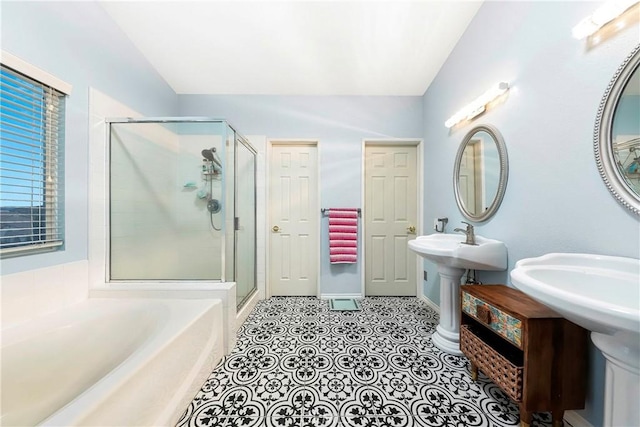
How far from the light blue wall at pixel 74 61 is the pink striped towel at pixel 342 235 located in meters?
1.95

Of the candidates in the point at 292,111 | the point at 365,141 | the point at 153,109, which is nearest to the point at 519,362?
the point at 365,141

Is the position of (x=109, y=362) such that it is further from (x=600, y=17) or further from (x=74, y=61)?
(x=600, y=17)

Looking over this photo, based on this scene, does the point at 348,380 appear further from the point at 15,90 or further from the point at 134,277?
the point at 15,90

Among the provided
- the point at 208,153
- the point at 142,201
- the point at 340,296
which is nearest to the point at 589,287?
the point at 340,296

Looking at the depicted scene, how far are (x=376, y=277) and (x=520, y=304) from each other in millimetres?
1612

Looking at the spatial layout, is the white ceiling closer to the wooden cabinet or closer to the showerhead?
the showerhead

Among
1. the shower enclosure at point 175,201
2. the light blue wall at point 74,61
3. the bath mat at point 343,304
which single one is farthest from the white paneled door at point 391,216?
the light blue wall at point 74,61

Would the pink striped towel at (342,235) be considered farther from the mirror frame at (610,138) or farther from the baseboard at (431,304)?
the mirror frame at (610,138)

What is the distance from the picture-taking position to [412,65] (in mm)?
2041

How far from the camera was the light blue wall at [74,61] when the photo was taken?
3.73ft

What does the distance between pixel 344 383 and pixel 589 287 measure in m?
1.19

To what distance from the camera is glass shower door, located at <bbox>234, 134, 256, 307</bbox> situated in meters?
2.04

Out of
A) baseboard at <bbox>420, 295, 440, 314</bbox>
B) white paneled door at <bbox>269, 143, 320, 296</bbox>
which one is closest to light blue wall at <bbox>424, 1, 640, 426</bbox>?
baseboard at <bbox>420, 295, 440, 314</bbox>

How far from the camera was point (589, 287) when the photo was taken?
87 centimetres
